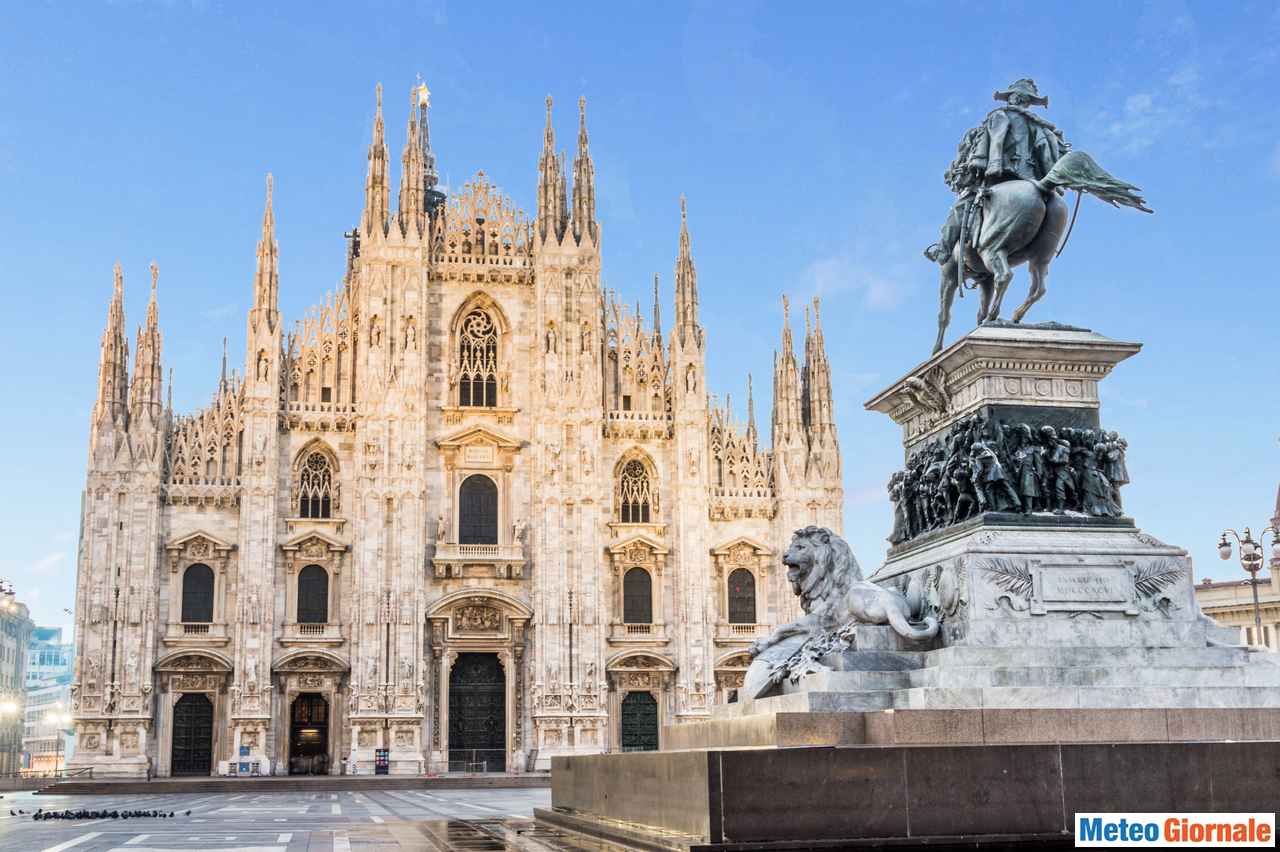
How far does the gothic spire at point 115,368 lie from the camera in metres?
41.1

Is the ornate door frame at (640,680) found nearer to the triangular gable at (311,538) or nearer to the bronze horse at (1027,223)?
the triangular gable at (311,538)

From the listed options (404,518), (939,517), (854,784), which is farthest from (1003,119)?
(404,518)

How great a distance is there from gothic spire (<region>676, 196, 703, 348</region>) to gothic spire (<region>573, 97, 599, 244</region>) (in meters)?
2.92

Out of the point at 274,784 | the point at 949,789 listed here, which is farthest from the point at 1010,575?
the point at 274,784

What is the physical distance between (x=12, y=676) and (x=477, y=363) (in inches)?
2675

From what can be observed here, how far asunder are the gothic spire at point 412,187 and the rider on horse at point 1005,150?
3301 centimetres

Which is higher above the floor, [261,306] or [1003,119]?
[261,306]

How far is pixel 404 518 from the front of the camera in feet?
135

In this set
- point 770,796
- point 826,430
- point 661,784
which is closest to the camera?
point 770,796

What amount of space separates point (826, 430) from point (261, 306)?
58.1 feet

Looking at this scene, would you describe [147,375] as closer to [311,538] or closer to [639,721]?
[311,538]

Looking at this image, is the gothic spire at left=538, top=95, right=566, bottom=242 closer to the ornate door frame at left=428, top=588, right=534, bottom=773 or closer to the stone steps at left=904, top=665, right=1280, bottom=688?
the ornate door frame at left=428, top=588, right=534, bottom=773

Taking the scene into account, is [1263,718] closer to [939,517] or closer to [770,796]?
[939,517]

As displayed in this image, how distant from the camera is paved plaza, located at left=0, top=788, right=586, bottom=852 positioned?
12500 millimetres
